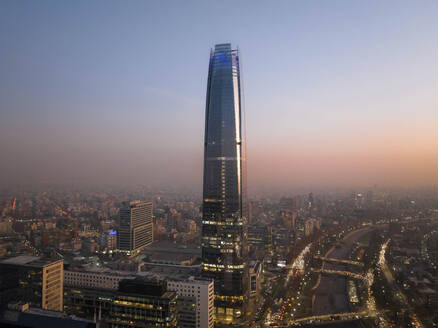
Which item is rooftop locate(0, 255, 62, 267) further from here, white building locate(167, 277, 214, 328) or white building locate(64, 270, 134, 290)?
white building locate(167, 277, 214, 328)

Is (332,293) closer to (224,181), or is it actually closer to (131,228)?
(224,181)

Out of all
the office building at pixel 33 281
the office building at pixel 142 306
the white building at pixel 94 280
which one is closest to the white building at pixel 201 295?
the office building at pixel 142 306

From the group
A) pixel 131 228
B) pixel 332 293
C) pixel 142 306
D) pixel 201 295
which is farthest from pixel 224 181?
pixel 131 228

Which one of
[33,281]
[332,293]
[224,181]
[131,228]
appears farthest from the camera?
[131,228]

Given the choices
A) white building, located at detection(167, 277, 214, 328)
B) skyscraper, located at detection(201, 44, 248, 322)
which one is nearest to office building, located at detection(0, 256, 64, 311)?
white building, located at detection(167, 277, 214, 328)

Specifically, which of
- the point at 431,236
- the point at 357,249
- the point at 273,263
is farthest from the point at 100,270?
the point at 431,236

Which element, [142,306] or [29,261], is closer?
[142,306]
